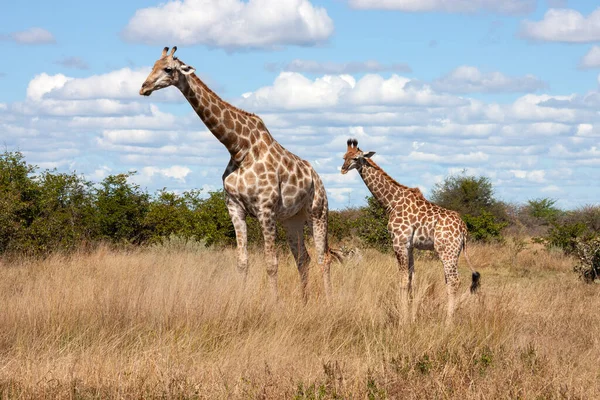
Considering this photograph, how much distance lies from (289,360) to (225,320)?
148cm

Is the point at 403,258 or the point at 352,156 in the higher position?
the point at 352,156

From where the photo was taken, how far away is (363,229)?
2058cm

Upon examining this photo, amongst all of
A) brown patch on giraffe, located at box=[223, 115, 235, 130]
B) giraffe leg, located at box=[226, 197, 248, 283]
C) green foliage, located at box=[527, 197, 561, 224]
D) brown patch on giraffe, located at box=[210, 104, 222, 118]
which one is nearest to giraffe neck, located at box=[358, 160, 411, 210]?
giraffe leg, located at box=[226, 197, 248, 283]

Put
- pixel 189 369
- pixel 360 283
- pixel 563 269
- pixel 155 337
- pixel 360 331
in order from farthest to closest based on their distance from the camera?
pixel 563 269
pixel 360 283
pixel 360 331
pixel 155 337
pixel 189 369

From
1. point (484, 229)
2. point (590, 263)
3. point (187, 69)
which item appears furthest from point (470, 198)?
point (187, 69)

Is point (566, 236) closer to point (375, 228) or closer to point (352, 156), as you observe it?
point (375, 228)

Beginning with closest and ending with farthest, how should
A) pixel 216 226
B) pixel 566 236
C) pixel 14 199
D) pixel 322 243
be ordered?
pixel 322 243 < pixel 14 199 < pixel 216 226 < pixel 566 236

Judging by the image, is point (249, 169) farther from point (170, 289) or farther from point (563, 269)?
point (563, 269)

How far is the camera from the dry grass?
6898 mm

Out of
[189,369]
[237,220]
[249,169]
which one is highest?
[249,169]

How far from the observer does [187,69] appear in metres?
10.2

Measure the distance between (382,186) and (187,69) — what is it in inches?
140

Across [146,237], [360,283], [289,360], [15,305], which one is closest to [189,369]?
[289,360]

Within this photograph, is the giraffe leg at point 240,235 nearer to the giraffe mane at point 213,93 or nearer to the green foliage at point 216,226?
the giraffe mane at point 213,93
